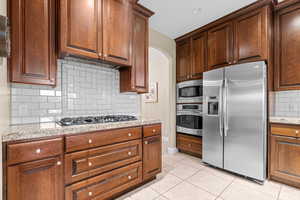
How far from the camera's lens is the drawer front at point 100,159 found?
1.32m

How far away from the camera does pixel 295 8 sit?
82.7 inches

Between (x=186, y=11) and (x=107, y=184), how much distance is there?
2760 mm

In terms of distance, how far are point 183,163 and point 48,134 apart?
2.35 meters

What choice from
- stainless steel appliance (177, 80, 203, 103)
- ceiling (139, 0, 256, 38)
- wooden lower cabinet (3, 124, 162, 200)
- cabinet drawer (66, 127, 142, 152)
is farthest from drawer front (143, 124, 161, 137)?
ceiling (139, 0, 256, 38)

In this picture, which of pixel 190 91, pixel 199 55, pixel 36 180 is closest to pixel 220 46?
pixel 199 55

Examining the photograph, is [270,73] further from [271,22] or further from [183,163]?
[183,163]

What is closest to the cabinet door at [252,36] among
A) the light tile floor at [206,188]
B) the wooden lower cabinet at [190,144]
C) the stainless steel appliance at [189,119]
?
the stainless steel appliance at [189,119]

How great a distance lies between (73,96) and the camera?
1890 millimetres

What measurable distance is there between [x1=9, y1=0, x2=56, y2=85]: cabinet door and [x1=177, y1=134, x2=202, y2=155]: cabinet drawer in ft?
8.63

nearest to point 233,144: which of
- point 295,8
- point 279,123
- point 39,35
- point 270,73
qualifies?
point 279,123

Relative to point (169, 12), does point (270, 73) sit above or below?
below

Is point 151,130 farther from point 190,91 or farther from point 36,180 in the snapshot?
point 190,91

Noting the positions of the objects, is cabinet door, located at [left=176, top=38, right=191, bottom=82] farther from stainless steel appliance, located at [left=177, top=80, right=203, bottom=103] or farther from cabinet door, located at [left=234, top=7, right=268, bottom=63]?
cabinet door, located at [left=234, top=7, right=268, bottom=63]

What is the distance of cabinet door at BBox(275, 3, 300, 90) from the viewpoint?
2098 mm
